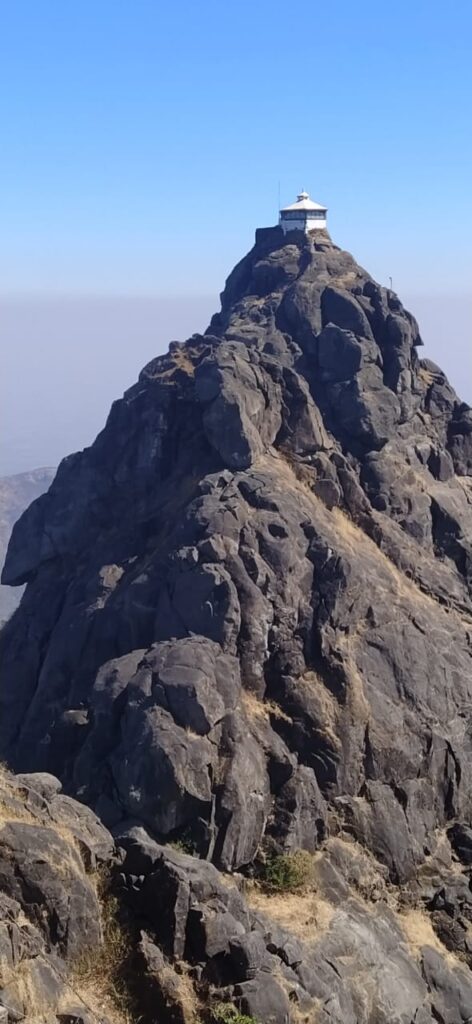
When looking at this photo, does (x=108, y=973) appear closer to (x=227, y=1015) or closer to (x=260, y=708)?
(x=227, y=1015)

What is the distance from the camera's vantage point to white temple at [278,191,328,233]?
2800 inches

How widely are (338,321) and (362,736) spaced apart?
90.4 ft

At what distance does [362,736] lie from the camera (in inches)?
1699

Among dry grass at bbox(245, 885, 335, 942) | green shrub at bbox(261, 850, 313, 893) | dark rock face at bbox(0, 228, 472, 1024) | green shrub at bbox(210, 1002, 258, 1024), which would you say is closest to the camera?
green shrub at bbox(210, 1002, 258, 1024)

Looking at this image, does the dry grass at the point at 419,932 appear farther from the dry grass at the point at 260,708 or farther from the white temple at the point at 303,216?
the white temple at the point at 303,216

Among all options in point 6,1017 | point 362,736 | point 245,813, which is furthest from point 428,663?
point 6,1017

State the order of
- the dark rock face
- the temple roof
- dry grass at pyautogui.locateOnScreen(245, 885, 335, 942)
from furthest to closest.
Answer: the temple roof
the dark rock face
dry grass at pyautogui.locateOnScreen(245, 885, 335, 942)

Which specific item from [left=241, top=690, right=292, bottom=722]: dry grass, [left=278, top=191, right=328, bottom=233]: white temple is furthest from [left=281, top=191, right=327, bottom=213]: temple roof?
[left=241, top=690, right=292, bottom=722]: dry grass

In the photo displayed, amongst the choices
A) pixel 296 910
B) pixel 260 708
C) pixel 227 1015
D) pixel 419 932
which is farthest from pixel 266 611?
pixel 227 1015

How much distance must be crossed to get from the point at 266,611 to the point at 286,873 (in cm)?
1088

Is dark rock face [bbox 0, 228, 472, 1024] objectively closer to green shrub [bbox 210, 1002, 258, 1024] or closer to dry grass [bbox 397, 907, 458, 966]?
dry grass [bbox 397, 907, 458, 966]

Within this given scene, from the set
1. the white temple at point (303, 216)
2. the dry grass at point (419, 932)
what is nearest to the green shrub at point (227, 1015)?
the dry grass at point (419, 932)

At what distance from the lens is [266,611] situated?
44000mm

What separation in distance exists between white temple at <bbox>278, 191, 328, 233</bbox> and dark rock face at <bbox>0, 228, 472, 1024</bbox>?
11.7 meters
